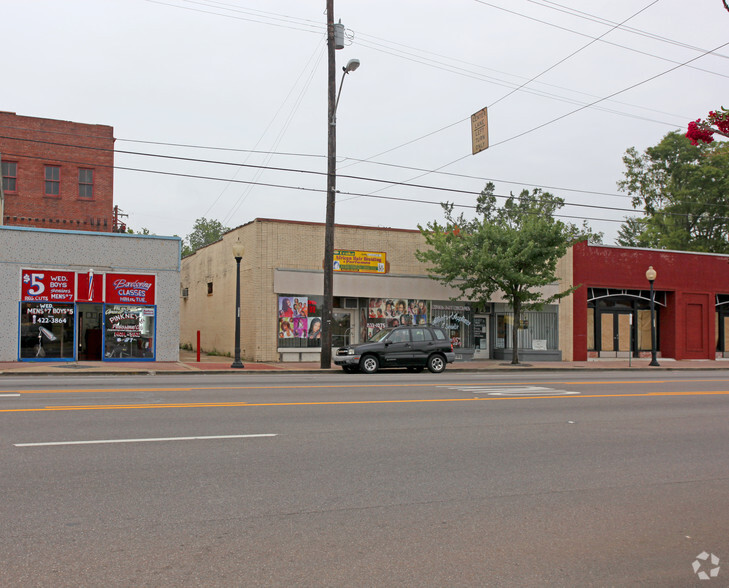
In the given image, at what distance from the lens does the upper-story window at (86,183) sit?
3553 cm

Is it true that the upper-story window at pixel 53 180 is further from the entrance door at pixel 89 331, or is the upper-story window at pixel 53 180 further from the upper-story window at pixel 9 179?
the entrance door at pixel 89 331

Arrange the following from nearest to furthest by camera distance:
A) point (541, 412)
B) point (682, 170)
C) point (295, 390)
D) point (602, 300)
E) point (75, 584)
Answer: point (75, 584)
point (541, 412)
point (295, 390)
point (602, 300)
point (682, 170)

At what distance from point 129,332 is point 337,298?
803 centimetres

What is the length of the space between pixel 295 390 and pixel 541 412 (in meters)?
5.35

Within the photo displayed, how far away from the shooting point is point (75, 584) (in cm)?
391

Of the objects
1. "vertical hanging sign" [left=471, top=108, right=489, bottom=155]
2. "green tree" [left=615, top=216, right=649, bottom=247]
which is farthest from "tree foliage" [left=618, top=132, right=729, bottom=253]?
"vertical hanging sign" [left=471, top=108, right=489, bottom=155]

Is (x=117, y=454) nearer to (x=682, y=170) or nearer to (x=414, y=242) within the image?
(x=414, y=242)

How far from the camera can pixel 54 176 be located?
115 feet

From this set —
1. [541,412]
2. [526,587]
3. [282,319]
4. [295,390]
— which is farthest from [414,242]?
[526,587]

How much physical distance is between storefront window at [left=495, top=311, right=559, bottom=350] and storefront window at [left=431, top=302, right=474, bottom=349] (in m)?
1.52

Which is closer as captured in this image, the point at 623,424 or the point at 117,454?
the point at 117,454

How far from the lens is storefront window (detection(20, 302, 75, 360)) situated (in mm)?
21906

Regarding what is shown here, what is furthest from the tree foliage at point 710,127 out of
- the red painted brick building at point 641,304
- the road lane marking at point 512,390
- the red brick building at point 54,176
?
the red brick building at point 54,176

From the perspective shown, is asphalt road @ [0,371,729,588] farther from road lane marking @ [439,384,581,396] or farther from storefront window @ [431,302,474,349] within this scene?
storefront window @ [431,302,474,349]
